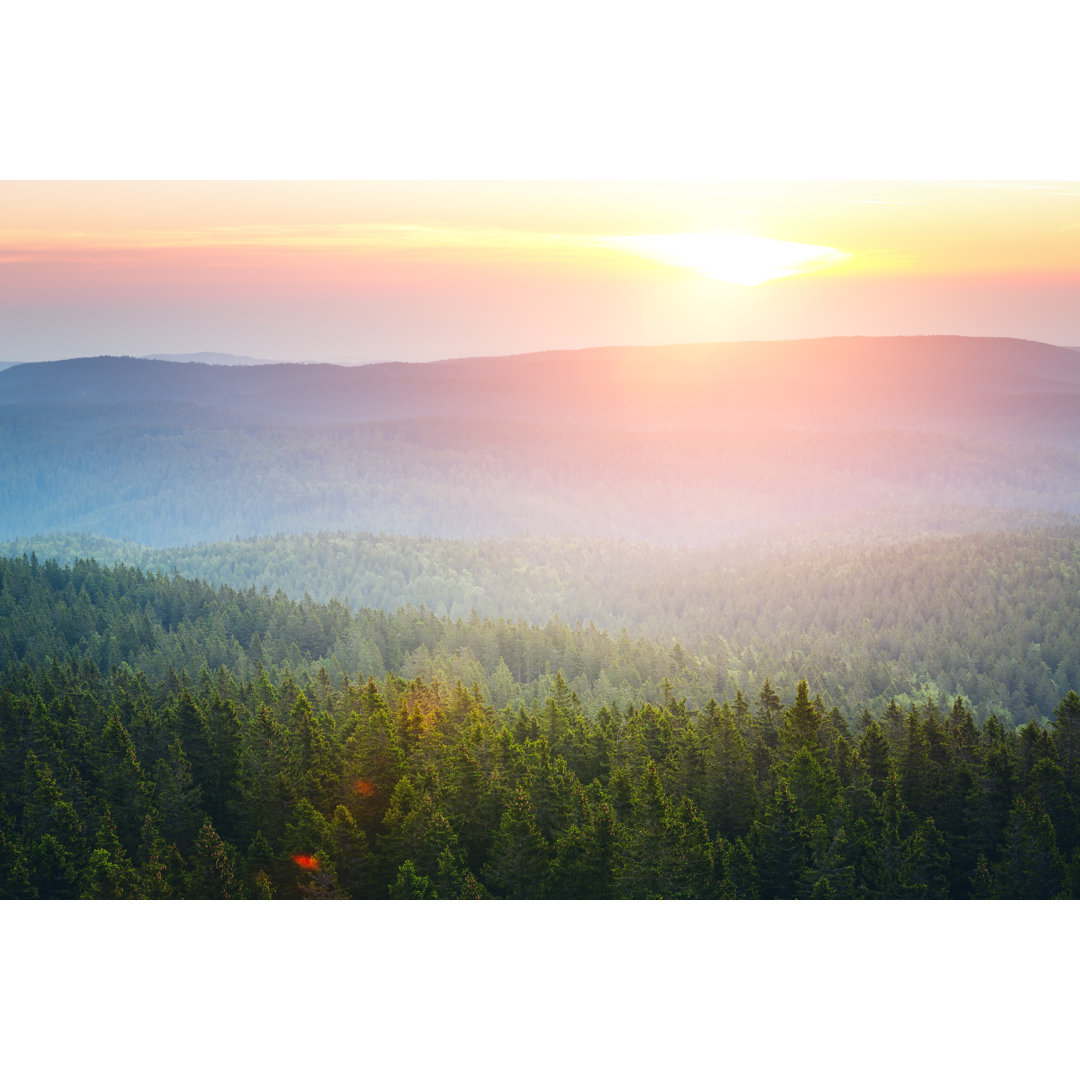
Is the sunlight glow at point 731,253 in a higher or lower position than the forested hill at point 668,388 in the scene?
higher

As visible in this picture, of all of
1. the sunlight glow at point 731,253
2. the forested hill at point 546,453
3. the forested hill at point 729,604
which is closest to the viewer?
the sunlight glow at point 731,253

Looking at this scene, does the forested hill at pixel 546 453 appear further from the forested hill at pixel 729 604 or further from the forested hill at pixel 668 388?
the forested hill at pixel 729 604

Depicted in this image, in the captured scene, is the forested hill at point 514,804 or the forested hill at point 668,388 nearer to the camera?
the forested hill at point 514,804

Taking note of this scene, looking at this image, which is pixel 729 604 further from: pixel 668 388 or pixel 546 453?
pixel 546 453

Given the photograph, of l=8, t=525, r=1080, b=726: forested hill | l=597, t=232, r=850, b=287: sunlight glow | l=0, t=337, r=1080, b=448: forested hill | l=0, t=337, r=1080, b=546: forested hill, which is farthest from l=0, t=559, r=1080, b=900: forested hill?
l=0, t=337, r=1080, b=546: forested hill

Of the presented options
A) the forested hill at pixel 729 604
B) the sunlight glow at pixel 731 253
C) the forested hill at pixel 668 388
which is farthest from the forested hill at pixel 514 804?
the forested hill at pixel 668 388

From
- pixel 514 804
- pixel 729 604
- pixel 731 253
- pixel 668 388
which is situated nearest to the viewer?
pixel 514 804

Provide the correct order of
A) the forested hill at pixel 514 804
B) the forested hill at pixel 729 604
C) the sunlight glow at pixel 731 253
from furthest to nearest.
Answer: the forested hill at pixel 729 604
the sunlight glow at pixel 731 253
the forested hill at pixel 514 804

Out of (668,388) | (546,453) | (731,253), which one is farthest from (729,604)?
(546,453)
